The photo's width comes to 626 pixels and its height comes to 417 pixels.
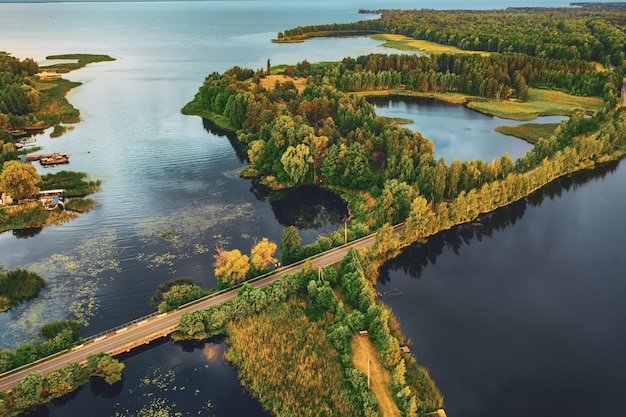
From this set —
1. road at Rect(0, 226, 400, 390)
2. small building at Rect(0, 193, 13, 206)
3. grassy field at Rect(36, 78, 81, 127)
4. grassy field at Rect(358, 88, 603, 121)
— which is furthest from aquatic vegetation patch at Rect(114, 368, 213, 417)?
grassy field at Rect(358, 88, 603, 121)

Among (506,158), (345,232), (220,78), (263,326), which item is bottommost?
(263,326)

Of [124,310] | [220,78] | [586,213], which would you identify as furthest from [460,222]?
[220,78]

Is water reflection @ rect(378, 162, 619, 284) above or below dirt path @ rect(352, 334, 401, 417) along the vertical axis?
above

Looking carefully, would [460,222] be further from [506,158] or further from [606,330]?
[606,330]

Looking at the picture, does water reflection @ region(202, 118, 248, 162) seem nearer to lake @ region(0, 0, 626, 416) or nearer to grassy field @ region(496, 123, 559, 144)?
Answer: lake @ region(0, 0, 626, 416)

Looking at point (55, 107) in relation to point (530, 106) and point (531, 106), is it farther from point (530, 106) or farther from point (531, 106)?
point (531, 106)
